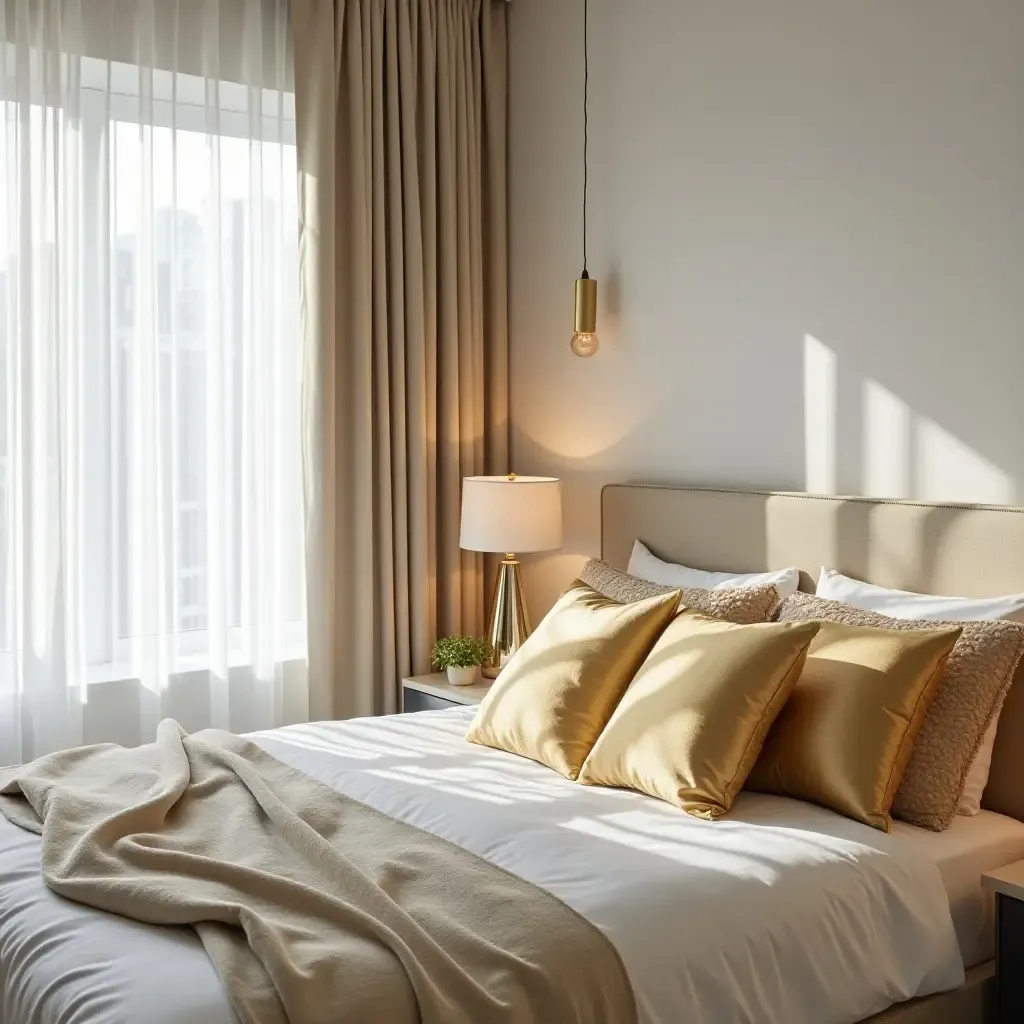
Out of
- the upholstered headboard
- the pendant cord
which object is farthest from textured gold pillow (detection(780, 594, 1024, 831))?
the pendant cord

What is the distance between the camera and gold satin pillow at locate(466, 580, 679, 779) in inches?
110

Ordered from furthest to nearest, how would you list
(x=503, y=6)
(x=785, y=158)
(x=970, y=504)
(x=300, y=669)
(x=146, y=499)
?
(x=503, y=6)
(x=300, y=669)
(x=146, y=499)
(x=785, y=158)
(x=970, y=504)

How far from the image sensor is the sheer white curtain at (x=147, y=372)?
3.53 m

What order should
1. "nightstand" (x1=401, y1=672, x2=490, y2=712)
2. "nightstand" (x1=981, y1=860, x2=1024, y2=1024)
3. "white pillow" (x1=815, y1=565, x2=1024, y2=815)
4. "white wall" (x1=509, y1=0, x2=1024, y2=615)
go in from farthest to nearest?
"nightstand" (x1=401, y1=672, x2=490, y2=712) → "white wall" (x1=509, y1=0, x2=1024, y2=615) → "white pillow" (x1=815, y1=565, x2=1024, y2=815) → "nightstand" (x1=981, y1=860, x2=1024, y2=1024)

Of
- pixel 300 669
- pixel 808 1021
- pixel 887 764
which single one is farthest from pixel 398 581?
pixel 808 1021

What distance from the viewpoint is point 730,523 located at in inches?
135

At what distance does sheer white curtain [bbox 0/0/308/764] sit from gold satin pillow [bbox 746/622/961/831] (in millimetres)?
2014

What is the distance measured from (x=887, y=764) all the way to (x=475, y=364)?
7.78 feet

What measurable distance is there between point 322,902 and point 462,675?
81.3 inches

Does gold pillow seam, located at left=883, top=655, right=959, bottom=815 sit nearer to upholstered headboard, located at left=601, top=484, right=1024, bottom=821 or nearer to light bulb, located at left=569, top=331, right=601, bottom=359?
upholstered headboard, located at left=601, top=484, right=1024, bottom=821

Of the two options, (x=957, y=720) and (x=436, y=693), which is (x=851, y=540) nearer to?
(x=957, y=720)

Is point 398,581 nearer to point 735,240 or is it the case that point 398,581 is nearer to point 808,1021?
point 735,240

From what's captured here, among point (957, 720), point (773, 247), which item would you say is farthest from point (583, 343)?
point (957, 720)

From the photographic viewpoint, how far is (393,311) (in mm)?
4133
